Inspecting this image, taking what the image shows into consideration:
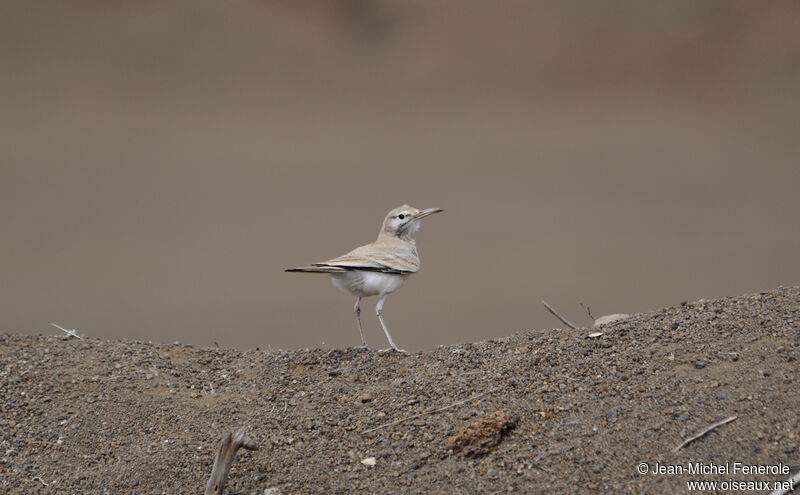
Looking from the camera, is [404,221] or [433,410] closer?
[433,410]

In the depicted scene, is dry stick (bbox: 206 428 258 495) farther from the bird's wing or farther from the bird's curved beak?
the bird's curved beak

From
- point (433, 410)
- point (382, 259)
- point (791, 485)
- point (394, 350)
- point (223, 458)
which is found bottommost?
point (791, 485)

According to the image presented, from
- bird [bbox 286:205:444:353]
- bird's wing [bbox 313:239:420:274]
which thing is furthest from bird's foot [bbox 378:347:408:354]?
bird's wing [bbox 313:239:420:274]

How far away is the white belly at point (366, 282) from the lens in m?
5.25

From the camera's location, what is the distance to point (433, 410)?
4039 mm

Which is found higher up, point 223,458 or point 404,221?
point 404,221

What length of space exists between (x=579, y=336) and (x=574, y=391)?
81 cm

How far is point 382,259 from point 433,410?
61.4 inches

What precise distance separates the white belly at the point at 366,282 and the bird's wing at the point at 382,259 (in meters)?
0.05

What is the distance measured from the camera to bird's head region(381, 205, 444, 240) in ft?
19.7

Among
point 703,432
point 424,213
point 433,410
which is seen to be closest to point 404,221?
point 424,213

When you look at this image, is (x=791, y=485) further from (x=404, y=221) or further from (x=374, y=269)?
(x=404, y=221)

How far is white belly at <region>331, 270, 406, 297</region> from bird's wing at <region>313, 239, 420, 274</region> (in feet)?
0.17

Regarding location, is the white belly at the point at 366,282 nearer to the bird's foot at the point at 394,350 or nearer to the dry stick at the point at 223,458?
the bird's foot at the point at 394,350
